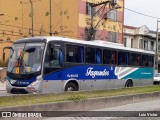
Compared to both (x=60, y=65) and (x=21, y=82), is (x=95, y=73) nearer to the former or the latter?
(x=60, y=65)

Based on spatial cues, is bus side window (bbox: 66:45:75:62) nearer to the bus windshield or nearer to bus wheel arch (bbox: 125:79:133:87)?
the bus windshield

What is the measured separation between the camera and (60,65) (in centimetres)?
1855

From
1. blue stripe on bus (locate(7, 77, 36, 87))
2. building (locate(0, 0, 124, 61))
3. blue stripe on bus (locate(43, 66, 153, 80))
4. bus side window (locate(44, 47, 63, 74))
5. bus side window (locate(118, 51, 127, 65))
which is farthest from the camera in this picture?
building (locate(0, 0, 124, 61))

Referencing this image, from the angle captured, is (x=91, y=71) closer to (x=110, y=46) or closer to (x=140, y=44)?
(x=110, y=46)

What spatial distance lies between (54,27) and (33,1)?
204 inches

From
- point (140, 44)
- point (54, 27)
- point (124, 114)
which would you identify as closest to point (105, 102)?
point (124, 114)

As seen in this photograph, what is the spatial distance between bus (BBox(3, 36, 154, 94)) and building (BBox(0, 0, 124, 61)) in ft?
75.8

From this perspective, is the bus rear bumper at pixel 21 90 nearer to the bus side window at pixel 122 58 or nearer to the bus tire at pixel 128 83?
the bus side window at pixel 122 58

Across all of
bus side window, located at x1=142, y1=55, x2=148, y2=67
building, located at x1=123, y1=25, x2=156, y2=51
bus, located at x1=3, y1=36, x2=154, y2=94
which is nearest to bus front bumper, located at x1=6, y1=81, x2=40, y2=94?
bus, located at x1=3, y1=36, x2=154, y2=94

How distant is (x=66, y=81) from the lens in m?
18.9

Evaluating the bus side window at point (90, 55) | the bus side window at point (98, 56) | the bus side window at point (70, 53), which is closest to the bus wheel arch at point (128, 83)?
the bus side window at point (98, 56)

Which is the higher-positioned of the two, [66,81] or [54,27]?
[54,27]

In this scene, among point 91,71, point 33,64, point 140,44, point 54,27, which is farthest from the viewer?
point 140,44

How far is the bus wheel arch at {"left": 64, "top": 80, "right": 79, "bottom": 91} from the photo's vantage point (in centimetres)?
1905
